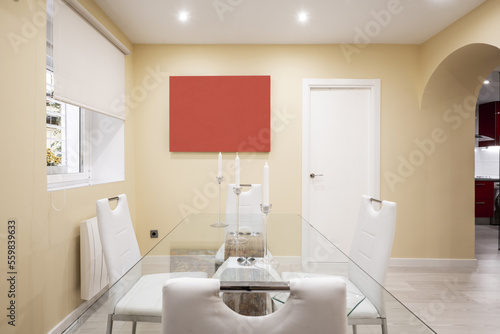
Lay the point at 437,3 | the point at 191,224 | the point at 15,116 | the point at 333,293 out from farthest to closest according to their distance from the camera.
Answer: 1. the point at 437,3
2. the point at 191,224
3. the point at 15,116
4. the point at 333,293

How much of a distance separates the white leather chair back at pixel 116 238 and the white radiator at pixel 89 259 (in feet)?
1.91

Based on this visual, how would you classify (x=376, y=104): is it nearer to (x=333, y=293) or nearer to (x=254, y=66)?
(x=254, y=66)

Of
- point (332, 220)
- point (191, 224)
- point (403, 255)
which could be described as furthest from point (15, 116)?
point (403, 255)

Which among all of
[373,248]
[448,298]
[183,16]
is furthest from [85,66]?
[448,298]

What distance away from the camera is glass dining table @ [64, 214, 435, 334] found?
1.04 m

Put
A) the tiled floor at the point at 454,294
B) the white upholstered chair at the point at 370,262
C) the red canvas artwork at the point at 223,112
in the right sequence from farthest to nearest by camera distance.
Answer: the red canvas artwork at the point at 223,112 → the tiled floor at the point at 454,294 → the white upholstered chair at the point at 370,262

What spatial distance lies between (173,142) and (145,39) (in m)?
1.16

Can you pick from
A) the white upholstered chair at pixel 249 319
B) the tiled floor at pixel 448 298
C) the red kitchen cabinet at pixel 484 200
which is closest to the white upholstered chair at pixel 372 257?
the tiled floor at pixel 448 298

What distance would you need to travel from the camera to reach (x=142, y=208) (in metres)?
3.47

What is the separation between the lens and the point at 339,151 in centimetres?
349

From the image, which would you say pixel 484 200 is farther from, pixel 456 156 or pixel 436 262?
pixel 436 262

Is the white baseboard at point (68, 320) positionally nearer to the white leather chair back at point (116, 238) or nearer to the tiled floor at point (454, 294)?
the white leather chair back at point (116, 238)

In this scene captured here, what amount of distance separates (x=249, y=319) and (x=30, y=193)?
170 centimetres

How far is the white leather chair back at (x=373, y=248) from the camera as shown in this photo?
1242 millimetres
